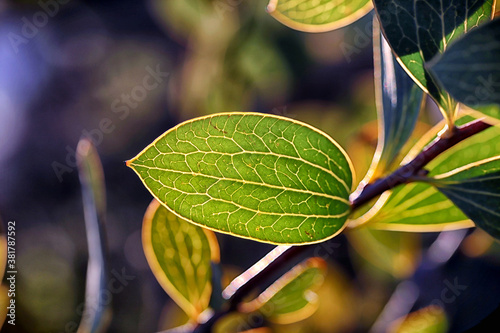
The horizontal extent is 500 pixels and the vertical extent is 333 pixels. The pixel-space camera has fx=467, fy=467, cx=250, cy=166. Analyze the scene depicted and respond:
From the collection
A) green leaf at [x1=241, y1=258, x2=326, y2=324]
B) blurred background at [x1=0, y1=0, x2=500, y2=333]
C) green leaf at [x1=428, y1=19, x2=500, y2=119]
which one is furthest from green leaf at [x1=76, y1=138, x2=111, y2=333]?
green leaf at [x1=428, y1=19, x2=500, y2=119]

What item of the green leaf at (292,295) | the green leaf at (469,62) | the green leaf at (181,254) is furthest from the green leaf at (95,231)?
the green leaf at (469,62)

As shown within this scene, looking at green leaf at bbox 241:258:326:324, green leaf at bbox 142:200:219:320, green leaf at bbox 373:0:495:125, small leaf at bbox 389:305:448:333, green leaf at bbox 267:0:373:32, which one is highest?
green leaf at bbox 267:0:373:32

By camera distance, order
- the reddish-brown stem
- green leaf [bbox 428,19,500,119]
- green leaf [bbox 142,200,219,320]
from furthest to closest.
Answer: green leaf [bbox 142,200,219,320]
the reddish-brown stem
green leaf [bbox 428,19,500,119]

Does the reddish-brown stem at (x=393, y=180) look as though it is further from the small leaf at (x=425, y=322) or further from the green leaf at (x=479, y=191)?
the small leaf at (x=425, y=322)

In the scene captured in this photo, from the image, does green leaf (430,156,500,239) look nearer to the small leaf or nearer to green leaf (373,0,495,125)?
green leaf (373,0,495,125)

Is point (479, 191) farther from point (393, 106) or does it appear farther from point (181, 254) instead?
point (181, 254)

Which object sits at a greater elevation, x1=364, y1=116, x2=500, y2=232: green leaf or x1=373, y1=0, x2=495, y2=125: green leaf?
x1=373, y1=0, x2=495, y2=125: green leaf

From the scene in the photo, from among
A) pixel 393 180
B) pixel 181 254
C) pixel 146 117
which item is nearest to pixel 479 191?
pixel 393 180
